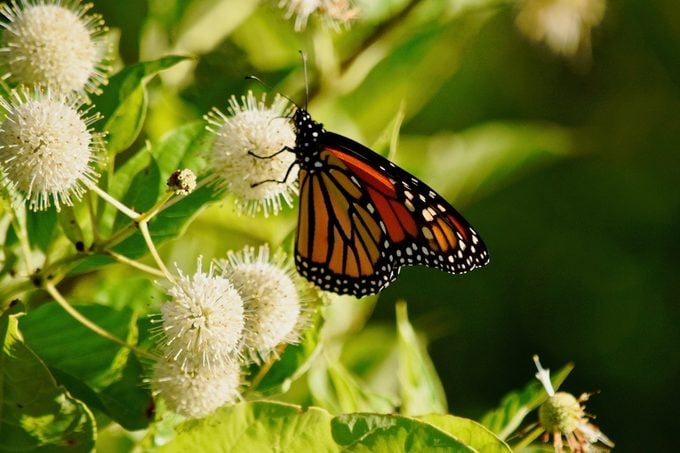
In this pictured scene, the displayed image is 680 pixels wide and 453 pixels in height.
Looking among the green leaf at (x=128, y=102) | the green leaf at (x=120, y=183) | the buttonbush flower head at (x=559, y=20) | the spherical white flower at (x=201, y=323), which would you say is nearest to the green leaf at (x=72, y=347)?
the spherical white flower at (x=201, y=323)

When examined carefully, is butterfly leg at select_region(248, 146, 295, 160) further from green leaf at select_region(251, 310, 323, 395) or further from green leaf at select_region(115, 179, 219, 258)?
green leaf at select_region(251, 310, 323, 395)

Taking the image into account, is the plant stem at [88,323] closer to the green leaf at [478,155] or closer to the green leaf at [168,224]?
the green leaf at [168,224]

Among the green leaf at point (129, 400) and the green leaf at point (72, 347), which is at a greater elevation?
Answer: the green leaf at point (72, 347)

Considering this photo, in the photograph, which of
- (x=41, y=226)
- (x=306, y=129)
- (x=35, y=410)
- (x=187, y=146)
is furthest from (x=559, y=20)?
(x=35, y=410)

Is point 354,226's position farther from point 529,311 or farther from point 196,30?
point 529,311

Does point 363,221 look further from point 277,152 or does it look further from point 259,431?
point 259,431
